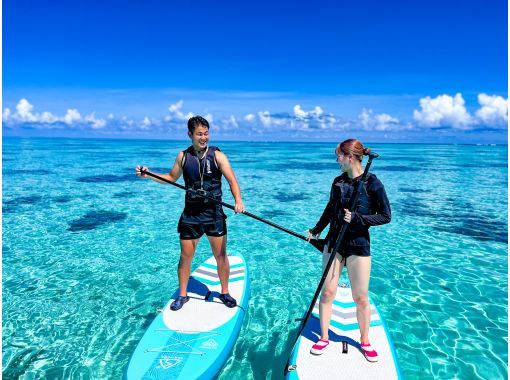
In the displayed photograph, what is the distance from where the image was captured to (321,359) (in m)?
4.14

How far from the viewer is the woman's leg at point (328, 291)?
157 inches

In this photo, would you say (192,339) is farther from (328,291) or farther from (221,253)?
(328,291)

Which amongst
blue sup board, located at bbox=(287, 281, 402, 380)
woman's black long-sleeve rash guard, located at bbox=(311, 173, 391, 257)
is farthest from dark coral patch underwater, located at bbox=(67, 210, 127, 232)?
woman's black long-sleeve rash guard, located at bbox=(311, 173, 391, 257)

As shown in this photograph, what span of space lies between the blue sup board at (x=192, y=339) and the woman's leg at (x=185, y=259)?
323 mm

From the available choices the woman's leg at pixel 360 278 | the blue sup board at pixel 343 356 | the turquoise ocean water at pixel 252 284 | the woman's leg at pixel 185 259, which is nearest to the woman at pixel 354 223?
the woman's leg at pixel 360 278

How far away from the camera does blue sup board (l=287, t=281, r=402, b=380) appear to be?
12.8 feet

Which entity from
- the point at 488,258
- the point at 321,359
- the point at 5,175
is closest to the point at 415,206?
the point at 488,258

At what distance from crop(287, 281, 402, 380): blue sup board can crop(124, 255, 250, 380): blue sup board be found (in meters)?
1.01

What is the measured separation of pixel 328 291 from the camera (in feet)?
13.3

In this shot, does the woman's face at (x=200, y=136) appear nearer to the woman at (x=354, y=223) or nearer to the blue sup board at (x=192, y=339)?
the woman at (x=354, y=223)

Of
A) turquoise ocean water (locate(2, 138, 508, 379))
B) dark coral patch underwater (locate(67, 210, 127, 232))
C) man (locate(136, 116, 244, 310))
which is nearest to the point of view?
man (locate(136, 116, 244, 310))

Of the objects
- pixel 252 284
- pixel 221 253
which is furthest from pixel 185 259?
pixel 252 284

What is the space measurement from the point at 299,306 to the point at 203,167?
12.2 feet

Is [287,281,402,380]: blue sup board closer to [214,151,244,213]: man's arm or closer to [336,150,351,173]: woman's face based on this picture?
[214,151,244,213]: man's arm
